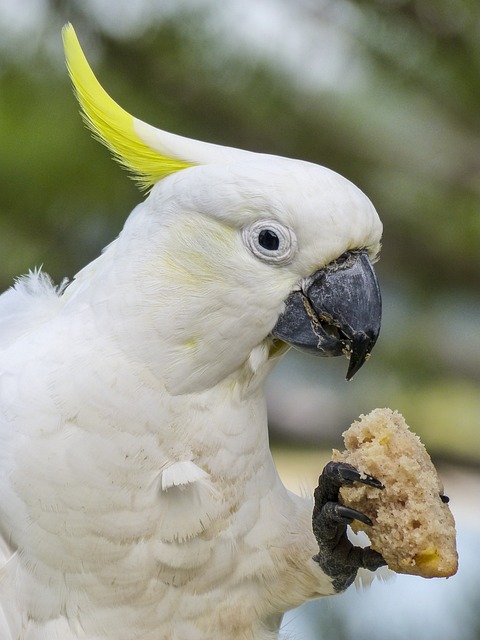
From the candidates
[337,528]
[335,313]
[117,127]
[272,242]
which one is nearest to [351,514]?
[337,528]

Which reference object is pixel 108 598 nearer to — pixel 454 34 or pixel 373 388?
pixel 373 388

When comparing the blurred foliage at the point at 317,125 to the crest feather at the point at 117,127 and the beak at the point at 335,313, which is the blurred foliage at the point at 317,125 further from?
the beak at the point at 335,313

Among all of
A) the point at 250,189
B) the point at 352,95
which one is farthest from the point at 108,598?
the point at 352,95

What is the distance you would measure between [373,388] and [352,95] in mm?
848

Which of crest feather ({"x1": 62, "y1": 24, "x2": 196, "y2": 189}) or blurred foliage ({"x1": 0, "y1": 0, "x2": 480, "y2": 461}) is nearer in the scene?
crest feather ({"x1": 62, "y1": 24, "x2": 196, "y2": 189})

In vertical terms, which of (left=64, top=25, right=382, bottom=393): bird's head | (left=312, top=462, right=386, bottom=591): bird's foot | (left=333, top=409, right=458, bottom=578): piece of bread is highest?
(left=64, top=25, right=382, bottom=393): bird's head

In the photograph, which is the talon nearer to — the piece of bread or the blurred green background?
the piece of bread

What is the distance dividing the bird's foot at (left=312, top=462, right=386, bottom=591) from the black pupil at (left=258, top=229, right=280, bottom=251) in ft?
1.14

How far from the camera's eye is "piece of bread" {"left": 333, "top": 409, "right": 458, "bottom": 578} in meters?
1.26

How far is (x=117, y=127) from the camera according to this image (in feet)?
4.64

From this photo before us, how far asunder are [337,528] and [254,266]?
462mm

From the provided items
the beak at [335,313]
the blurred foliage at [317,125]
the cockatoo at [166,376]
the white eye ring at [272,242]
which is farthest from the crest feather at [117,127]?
the blurred foliage at [317,125]

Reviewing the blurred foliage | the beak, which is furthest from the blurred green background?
the beak

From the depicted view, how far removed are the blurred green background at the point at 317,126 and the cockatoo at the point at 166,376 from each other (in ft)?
2.66
